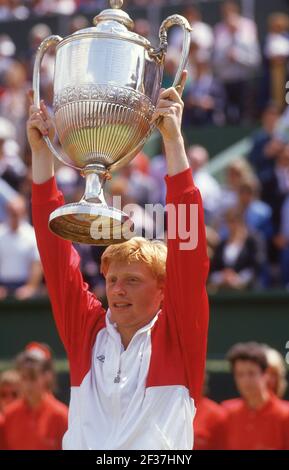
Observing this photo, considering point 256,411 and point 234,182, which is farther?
point 234,182

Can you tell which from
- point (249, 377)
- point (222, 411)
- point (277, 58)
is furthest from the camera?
point (277, 58)

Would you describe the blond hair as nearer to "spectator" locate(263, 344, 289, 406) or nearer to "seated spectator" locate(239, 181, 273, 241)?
"spectator" locate(263, 344, 289, 406)

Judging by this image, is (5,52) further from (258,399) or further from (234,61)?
(258,399)

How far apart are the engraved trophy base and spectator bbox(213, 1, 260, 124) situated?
28.3 feet

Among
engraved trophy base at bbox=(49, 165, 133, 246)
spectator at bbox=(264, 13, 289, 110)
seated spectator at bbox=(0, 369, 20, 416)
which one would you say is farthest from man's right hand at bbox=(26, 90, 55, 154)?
spectator at bbox=(264, 13, 289, 110)

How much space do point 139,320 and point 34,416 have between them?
340 cm

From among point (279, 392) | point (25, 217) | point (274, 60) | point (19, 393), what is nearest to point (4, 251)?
point (25, 217)

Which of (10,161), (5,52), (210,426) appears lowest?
(210,426)

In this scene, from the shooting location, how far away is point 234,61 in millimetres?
12836

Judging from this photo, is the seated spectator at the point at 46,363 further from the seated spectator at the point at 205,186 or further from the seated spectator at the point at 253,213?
the seated spectator at the point at 205,186

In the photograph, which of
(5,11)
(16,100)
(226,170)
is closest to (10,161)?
(16,100)

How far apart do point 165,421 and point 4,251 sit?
5.62 meters

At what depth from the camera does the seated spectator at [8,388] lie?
795 cm

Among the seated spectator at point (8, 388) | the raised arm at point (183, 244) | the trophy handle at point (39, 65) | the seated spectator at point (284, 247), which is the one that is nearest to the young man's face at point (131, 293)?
the raised arm at point (183, 244)
